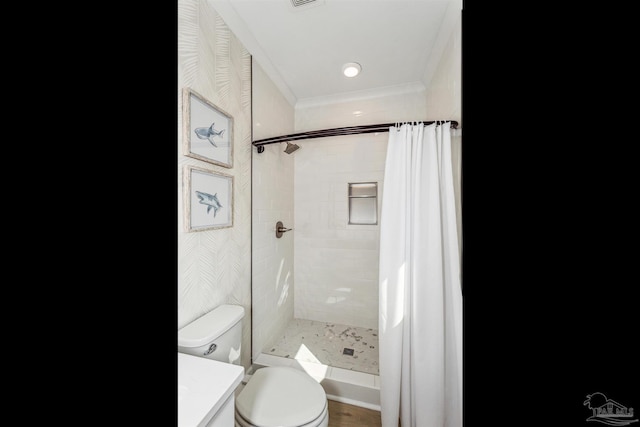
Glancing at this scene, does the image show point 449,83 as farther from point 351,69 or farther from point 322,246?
point 322,246

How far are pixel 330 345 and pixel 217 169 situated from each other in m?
1.38

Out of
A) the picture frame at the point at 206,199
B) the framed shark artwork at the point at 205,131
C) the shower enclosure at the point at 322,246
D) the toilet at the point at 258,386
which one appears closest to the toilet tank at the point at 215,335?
the toilet at the point at 258,386

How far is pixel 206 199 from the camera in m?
1.15

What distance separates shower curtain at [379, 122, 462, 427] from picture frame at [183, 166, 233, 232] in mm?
786

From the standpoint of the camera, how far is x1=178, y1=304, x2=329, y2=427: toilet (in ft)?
3.07

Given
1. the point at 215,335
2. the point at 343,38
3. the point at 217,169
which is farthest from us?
the point at 343,38

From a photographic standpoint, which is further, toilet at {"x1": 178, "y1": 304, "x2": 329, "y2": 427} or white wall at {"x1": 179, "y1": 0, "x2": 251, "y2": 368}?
white wall at {"x1": 179, "y1": 0, "x2": 251, "y2": 368}

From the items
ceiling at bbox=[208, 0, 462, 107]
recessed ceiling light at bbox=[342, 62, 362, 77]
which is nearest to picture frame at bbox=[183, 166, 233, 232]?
ceiling at bbox=[208, 0, 462, 107]

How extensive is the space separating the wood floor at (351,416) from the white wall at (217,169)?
0.55m

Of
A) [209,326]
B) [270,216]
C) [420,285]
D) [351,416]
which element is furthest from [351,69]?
[351,416]

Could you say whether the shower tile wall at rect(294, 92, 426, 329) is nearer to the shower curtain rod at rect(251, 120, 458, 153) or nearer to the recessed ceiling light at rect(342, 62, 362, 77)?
the recessed ceiling light at rect(342, 62, 362, 77)

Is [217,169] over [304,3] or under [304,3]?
under
